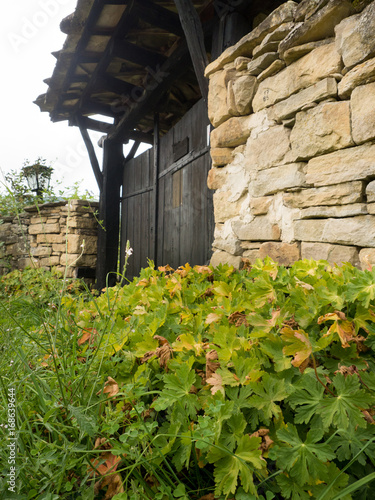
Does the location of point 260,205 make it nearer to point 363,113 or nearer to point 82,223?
point 363,113

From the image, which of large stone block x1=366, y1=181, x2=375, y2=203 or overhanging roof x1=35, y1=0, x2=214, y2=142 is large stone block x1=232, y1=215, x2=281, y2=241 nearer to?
large stone block x1=366, y1=181, x2=375, y2=203

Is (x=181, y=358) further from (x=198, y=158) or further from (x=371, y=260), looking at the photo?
(x=198, y=158)

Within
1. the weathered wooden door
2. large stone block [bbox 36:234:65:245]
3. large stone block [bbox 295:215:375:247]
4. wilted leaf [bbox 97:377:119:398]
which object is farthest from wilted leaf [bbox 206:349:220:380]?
large stone block [bbox 36:234:65:245]

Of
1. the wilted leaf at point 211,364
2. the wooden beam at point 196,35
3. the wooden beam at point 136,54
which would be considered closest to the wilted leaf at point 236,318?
the wilted leaf at point 211,364

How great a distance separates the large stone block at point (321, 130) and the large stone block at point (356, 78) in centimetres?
5

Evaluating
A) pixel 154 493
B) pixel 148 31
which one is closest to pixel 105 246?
pixel 148 31

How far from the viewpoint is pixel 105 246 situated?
5.11 metres

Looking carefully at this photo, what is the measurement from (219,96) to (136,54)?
83.1 inches

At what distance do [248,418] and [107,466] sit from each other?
33 cm

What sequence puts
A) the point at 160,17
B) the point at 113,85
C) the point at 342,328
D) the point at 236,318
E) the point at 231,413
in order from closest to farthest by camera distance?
the point at 231,413
the point at 342,328
the point at 236,318
the point at 160,17
the point at 113,85

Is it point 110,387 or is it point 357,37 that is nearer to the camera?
point 110,387

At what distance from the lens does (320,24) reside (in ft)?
5.06

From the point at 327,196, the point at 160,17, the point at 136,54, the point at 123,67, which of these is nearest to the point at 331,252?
the point at 327,196

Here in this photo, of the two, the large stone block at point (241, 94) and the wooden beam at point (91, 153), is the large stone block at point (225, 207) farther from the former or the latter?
the wooden beam at point (91, 153)
